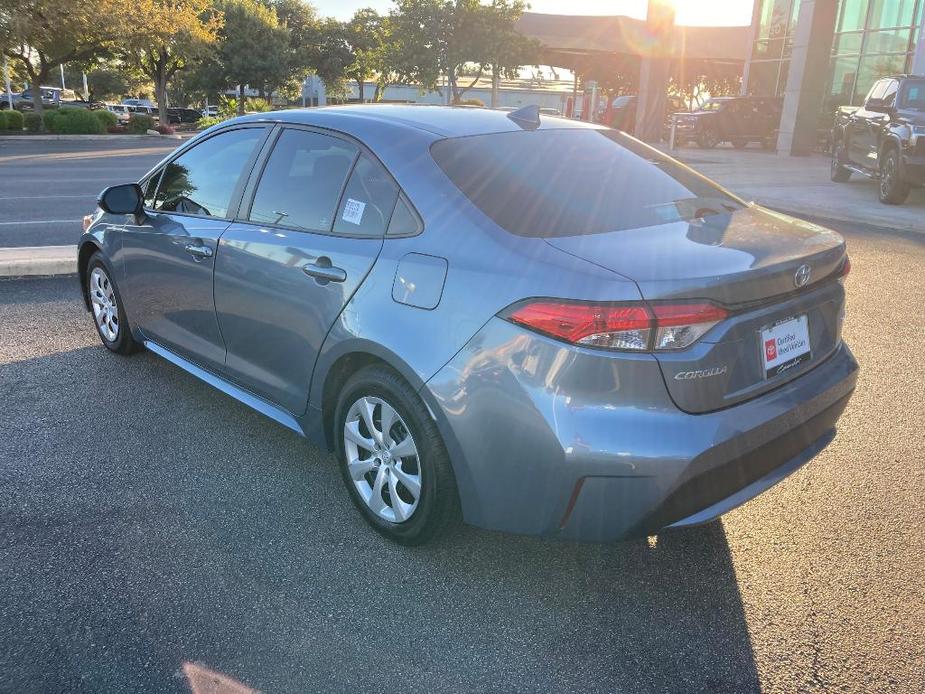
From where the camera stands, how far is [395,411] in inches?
110

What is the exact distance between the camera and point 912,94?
1227 cm

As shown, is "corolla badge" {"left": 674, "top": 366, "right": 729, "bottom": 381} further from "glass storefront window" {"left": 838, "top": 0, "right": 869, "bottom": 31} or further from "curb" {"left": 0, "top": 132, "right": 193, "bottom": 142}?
"curb" {"left": 0, "top": 132, "right": 193, "bottom": 142}

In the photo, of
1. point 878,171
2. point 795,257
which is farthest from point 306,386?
point 878,171

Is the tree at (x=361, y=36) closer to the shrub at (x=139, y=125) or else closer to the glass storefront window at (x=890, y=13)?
the shrub at (x=139, y=125)

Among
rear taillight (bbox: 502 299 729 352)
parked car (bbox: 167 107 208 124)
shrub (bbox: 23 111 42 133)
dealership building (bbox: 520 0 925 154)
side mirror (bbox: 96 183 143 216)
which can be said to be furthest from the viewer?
parked car (bbox: 167 107 208 124)

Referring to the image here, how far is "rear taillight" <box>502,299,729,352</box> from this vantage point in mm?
2293

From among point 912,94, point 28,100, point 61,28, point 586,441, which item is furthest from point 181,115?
point 586,441

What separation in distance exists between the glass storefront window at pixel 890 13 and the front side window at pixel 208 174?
23.4 m

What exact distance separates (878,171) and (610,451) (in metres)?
12.9

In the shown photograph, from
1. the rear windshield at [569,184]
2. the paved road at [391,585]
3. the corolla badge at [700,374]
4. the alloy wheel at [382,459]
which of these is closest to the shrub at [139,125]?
the paved road at [391,585]

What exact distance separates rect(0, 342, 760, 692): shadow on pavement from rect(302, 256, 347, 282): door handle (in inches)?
41.6

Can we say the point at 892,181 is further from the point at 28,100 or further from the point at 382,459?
the point at 28,100

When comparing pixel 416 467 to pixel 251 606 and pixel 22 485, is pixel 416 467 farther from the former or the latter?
pixel 22 485

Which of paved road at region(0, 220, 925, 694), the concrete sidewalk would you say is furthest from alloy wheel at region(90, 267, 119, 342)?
the concrete sidewalk
